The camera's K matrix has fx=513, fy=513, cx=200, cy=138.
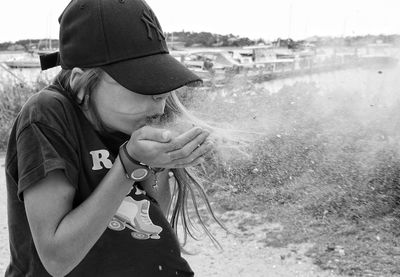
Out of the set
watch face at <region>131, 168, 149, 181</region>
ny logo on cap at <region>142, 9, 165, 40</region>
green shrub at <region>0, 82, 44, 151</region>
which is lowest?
green shrub at <region>0, 82, 44, 151</region>

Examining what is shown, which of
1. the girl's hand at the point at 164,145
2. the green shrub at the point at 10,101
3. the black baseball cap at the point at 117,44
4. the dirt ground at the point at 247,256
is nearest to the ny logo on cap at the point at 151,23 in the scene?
the black baseball cap at the point at 117,44

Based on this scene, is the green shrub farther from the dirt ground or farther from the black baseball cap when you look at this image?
the black baseball cap

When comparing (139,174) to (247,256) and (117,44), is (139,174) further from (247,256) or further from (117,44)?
(247,256)

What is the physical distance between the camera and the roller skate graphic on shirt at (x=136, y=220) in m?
1.68

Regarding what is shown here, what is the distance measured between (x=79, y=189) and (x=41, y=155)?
0.18m

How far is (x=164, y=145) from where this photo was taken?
1393mm

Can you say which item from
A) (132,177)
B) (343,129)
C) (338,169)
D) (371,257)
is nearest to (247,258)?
(371,257)

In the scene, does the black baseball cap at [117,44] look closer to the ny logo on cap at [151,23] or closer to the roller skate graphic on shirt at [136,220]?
the ny logo on cap at [151,23]

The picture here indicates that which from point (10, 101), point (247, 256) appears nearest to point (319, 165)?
point (247, 256)

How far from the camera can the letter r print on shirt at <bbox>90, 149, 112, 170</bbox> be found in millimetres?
1549

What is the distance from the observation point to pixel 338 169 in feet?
16.2

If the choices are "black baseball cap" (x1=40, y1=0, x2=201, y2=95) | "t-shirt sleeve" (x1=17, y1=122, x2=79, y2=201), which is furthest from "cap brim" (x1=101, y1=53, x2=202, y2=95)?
"t-shirt sleeve" (x1=17, y1=122, x2=79, y2=201)

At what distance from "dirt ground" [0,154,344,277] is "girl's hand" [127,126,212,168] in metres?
2.23

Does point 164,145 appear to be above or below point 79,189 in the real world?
above
